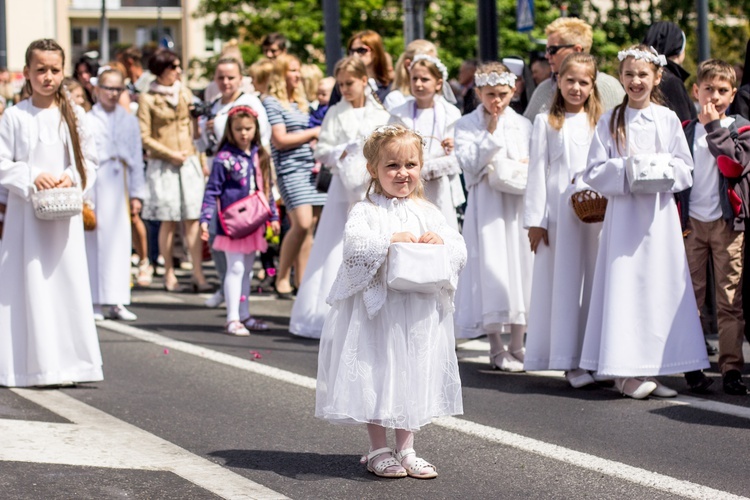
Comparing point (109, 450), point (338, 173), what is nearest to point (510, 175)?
point (338, 173)

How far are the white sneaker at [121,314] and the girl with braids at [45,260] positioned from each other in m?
3.55

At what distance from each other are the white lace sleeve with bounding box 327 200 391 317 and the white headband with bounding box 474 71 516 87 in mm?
3087

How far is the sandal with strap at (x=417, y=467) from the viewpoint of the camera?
6237mm

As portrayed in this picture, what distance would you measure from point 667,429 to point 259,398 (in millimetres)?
2368

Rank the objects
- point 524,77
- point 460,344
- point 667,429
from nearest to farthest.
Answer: point 667,429, point 460,344, point 524,77

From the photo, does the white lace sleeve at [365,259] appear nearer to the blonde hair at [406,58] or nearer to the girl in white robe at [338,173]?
the girl in white robe at [338,173]

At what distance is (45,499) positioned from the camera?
5.72m

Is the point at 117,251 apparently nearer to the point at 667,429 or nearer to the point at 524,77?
the point at 524,77

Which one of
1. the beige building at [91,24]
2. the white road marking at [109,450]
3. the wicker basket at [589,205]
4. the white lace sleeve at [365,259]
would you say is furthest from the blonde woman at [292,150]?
the beige building at [91,24]

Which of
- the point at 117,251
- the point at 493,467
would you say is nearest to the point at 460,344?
the point at 117,251

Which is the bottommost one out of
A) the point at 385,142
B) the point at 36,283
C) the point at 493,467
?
the point at 493,467

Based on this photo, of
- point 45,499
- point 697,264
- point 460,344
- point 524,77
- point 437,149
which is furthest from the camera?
point 524,77

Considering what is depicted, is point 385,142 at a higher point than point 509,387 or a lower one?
higher

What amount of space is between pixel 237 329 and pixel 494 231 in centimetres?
Answer: 272
